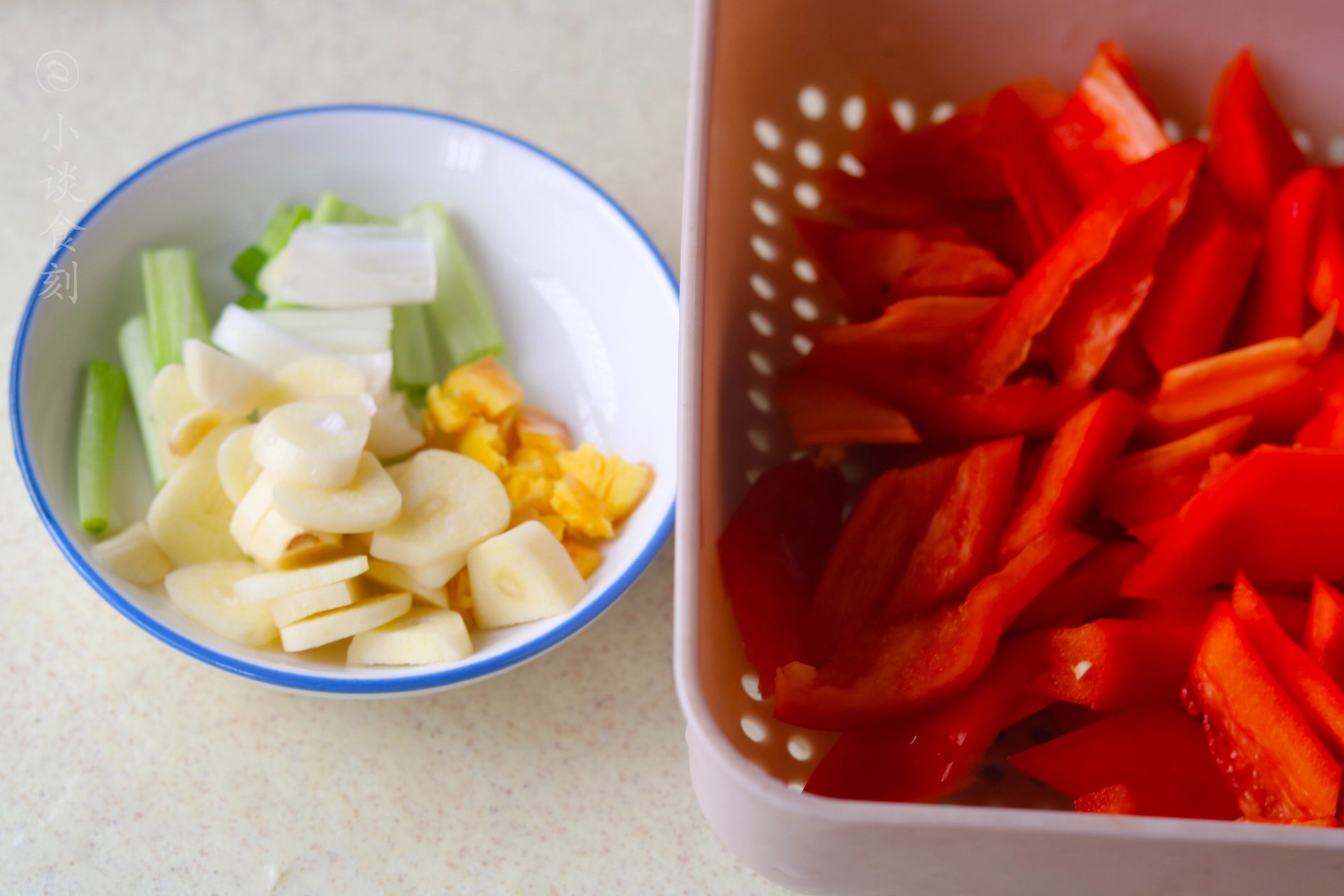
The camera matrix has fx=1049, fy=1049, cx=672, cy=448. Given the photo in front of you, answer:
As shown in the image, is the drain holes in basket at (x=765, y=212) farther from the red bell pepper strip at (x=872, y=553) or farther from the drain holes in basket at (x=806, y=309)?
the red bell pepper strip at (x=872, y=553)

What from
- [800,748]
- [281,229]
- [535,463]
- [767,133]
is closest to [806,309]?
[767,133]

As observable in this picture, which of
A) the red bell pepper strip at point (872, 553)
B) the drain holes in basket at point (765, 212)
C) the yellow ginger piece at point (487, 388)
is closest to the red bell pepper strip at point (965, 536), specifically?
the red bell pepper strip at point (872, 553)

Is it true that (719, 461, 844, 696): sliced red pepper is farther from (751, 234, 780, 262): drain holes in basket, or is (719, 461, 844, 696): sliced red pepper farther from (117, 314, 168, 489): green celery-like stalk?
(117, 314, 168, 489): green celery-like stalk

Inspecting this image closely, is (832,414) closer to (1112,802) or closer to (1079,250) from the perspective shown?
(1079,250)

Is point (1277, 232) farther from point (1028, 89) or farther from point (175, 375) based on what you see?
point (175, 375)

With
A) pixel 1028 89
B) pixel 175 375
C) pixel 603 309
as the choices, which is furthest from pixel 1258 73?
pixel 175 375

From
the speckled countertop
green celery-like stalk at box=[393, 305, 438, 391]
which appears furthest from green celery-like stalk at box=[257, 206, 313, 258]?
the speckled countertop
